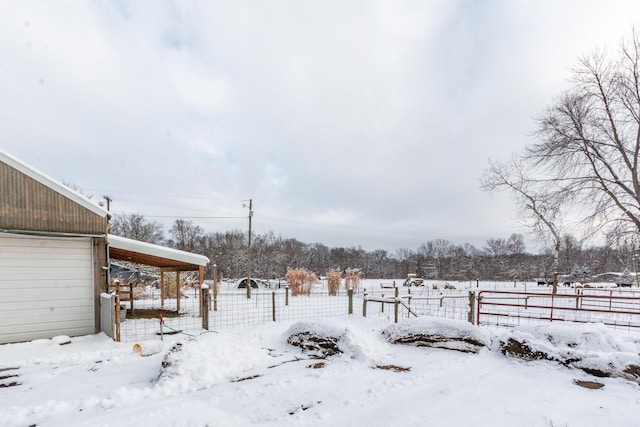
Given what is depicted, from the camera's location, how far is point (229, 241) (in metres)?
A: 59.0

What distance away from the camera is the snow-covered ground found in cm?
351

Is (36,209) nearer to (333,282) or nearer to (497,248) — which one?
(333,282)

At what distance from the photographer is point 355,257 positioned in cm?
7200

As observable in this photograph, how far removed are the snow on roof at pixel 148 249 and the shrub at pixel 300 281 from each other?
862cm

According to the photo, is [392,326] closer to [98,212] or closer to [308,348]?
[308,348]

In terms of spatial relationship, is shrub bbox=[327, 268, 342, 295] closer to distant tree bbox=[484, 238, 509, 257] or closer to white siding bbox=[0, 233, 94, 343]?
white siding bbox=[0, 233, 94, 343]

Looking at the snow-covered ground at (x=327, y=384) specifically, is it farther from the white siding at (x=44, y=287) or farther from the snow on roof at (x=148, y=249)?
the snow on roof at (x=148, y=249)

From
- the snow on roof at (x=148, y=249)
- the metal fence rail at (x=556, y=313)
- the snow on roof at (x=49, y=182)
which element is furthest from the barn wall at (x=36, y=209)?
the metal fence rail at (x=556, y=313)

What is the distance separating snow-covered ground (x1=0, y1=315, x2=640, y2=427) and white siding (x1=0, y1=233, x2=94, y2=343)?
0.91 m

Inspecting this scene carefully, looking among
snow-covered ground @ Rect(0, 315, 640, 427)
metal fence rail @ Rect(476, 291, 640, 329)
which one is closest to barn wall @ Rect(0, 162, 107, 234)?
snow-covered ground @ Rect(0, 315, 640, 427)

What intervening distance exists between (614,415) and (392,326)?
12.2 ft

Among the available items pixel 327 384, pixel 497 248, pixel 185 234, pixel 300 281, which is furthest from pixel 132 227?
pixel 497 248

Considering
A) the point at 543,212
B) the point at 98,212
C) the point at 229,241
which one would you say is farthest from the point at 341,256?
the point at 98,212

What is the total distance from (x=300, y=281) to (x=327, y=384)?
13.7m
